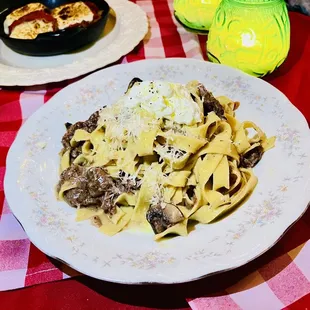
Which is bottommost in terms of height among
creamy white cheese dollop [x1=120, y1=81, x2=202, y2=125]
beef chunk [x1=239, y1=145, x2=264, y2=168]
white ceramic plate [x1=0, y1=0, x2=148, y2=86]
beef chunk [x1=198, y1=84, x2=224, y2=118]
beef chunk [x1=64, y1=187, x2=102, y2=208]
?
white ceramic plate [x1=0, y1=0, x2=148, y2=86]

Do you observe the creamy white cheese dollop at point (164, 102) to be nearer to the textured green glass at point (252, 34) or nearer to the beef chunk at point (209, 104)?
the beef chunk at point (209, 104)

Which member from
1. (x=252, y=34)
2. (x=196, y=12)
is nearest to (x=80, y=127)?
(x=252, y=34)

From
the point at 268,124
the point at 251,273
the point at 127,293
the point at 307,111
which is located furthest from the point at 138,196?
the point at 307,111

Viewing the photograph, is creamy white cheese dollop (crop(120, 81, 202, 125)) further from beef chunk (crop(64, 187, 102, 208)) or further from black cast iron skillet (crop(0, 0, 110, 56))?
black cast iron skillet (crop(0, 0, 110, 56))

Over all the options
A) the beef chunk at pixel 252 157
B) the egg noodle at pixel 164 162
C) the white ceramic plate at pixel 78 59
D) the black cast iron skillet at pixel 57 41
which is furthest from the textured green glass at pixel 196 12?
the beef chunk at pixel 252 157

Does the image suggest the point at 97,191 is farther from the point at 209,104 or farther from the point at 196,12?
the point at 196,12

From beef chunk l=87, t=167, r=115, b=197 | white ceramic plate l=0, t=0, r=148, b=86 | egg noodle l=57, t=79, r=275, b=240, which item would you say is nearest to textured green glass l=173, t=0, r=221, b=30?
white ceramic plate l=0, t=0, r=148, b=86

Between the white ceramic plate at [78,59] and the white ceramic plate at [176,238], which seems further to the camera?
the white ceramic plate at [78,59]

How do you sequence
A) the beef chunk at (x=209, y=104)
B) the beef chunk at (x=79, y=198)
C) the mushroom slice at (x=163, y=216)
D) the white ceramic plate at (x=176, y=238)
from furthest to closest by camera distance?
the beef chunk at (x=209, y=104) → the beef chunk at (x=79, y=198) → the mushroom slice at (x=163, y=216) → the white ceramic plate at (x=176, y=238)
